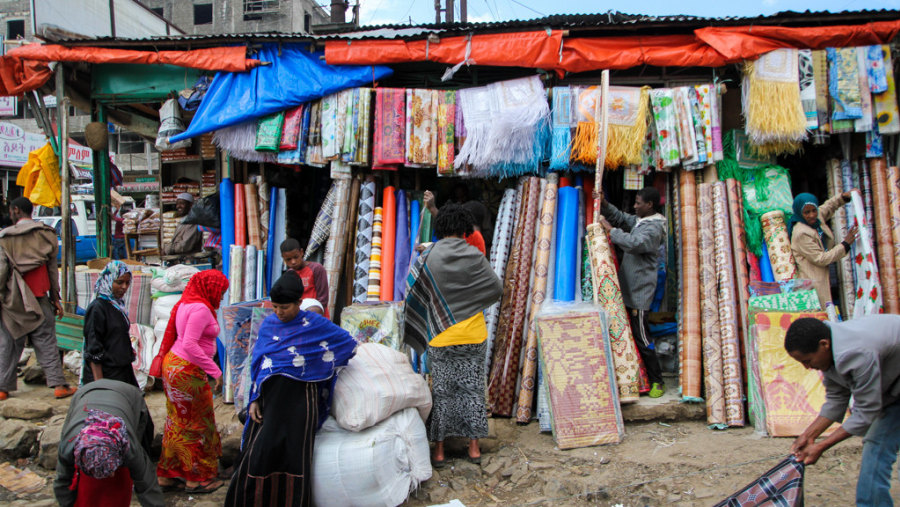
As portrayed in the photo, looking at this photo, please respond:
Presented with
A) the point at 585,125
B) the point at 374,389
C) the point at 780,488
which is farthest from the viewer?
the point at 585,125

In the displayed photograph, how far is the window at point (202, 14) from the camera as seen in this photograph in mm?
31516

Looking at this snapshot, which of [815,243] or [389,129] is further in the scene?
[389,129]

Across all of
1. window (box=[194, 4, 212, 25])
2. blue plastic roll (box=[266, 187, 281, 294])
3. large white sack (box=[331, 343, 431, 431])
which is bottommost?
large white sack (box=[331, 343, 431, 431])

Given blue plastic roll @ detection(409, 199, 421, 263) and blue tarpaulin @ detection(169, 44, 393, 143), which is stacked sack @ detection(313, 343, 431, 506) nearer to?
blue plastic roll @ detection(409, 199, 421, 263)

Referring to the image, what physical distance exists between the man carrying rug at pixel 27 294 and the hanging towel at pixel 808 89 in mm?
6516

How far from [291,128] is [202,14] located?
30673mm

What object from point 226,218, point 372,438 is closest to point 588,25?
point 372,438

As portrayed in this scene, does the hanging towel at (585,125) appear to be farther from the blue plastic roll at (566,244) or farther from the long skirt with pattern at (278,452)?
the long skirt with pattern at (278,452)

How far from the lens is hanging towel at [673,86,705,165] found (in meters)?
5.11

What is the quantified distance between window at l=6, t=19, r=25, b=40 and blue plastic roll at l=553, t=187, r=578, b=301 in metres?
27.1

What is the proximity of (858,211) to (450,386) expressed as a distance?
3495 mm

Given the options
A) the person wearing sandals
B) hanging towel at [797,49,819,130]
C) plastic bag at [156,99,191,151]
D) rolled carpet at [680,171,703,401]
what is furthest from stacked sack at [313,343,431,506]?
hanging towel at [797,49,819,130]

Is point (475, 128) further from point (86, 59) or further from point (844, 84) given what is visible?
point (86, 59)

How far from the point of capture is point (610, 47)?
5.25 m
